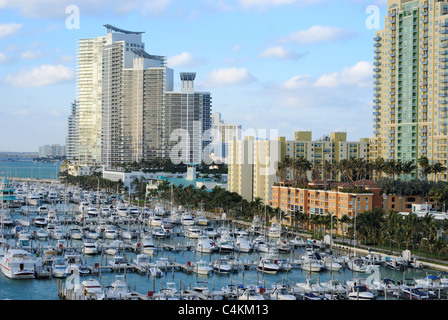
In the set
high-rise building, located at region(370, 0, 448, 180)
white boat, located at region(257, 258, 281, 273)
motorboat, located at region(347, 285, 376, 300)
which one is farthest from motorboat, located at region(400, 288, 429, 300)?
high-rise building, located at region(370, 0, 448, 180)

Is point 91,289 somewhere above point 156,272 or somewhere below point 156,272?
above

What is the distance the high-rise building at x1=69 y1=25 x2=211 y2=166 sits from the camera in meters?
147

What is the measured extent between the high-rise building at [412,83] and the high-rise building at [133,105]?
71098 millimetres

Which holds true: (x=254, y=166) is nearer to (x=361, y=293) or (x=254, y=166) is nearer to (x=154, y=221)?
(x=154, y=221)

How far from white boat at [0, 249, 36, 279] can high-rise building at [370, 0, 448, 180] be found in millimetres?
53247

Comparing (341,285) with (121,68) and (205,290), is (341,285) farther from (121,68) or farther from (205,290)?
(121,68)

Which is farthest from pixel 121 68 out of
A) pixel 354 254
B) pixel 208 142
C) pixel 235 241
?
pixel 354 254

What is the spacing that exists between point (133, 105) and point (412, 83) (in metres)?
88.9

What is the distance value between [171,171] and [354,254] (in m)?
77.3

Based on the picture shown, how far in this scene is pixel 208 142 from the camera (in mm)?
155875

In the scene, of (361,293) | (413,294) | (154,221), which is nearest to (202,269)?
(361,293)

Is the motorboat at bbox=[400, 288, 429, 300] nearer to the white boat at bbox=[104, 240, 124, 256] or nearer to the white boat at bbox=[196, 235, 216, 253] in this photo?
the white boat at bbox=[196, 235, 216, 253]

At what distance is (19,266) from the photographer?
35844mm

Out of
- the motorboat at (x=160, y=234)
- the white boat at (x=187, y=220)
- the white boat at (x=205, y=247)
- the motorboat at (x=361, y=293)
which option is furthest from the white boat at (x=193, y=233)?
the motorboat at (x=361, y=293)
